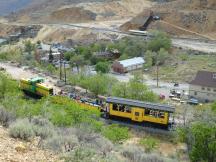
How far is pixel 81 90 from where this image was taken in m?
47.4

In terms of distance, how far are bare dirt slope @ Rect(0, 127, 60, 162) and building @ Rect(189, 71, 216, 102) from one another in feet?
121

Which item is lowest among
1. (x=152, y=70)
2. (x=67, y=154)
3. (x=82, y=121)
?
(x=152, y=70)

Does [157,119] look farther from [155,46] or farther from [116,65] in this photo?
[155,46]

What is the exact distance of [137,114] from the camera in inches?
1287

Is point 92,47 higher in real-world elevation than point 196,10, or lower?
lower

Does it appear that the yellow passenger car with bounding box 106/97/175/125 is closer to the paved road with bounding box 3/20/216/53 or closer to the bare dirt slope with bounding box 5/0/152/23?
the paved road with bounding box 3/20/216/53

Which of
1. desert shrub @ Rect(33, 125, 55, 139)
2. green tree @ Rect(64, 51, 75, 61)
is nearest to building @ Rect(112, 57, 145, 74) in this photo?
green tree @ Rect(64, 51, 75, 61)

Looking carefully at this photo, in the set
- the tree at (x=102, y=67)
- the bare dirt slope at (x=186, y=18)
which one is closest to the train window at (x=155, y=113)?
the tree at (x=102, y=67)

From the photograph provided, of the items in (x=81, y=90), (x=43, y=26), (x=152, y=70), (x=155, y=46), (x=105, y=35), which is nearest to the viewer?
(x=81, y=90)

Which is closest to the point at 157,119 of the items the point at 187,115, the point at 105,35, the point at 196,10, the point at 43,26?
the point at 187,115

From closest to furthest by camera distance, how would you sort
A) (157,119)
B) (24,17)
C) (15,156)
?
1. (15,156)
2. (157,119)
3. (24,17)

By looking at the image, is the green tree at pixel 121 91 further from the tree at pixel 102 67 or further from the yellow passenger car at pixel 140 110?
the tree at pixel 102 67

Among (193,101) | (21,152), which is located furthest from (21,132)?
(193,101)

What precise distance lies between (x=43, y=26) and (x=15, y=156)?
10042cm
